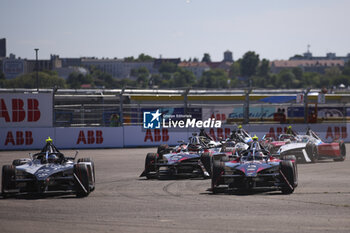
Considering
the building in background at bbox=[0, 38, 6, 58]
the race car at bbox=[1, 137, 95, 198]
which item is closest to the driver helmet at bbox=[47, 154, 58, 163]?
the race car at bbox=[1, 137, 95, 198]

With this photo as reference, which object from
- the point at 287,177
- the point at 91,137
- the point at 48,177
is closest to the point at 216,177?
the point at 287,177

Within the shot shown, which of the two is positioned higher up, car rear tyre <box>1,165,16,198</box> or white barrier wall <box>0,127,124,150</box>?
car rear tyre <box>1,165,16,198</box>

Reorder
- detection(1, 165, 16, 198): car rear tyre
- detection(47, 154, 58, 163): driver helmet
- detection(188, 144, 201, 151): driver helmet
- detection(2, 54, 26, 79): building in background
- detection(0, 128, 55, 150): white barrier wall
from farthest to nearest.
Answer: detection(2, 54, 26, 79): building in background, detection(0, 128, 55, 150): white barrier wall, detection(188, 144, 201, 151): driver helmet, detection(47, 154, 58, 163): driver helmet, detection(1, 165, 16, 198): car rear tyre

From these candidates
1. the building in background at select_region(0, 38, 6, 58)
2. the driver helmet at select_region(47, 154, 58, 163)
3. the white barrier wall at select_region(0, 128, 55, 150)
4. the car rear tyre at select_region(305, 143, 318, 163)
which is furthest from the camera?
the building in background at select_region(0, 38, 6, 58)

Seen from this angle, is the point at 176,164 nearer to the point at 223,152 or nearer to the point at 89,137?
the point at 223,152

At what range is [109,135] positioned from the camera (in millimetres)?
34875

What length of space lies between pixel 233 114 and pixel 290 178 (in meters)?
34.6

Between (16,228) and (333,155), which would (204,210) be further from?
(333,155)

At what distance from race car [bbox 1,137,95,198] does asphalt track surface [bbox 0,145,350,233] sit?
1.15 ft

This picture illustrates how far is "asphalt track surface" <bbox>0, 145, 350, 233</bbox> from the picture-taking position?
11484 mm

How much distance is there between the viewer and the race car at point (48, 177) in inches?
614

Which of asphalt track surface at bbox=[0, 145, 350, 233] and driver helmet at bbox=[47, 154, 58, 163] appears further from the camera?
driver helmet at bbox=[47, 154, 58, 163]

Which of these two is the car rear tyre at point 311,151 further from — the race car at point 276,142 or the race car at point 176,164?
the race car at point 176,164

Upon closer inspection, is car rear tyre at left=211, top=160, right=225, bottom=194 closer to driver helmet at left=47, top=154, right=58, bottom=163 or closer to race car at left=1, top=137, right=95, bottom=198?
race car at left=1, top=137, right=95, bottom=198
